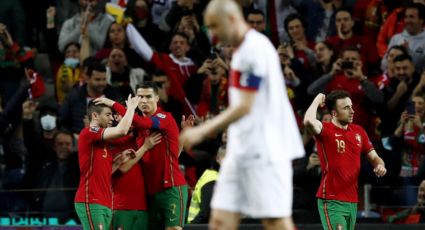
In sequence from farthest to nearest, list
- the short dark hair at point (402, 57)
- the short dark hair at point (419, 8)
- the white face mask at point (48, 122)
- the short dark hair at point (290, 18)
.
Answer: the short dark hair at point (290, 18) < the white face mask at point (48, 122) < the short dark hair at point (419, 8) < the short dark hair at point (402, 57)

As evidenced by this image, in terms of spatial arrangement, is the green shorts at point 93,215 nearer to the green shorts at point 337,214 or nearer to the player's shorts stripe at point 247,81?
the green shorts at point 337,214

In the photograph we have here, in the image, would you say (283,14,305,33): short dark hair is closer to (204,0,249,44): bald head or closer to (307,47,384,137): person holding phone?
(307,47,384,137): person holding phone

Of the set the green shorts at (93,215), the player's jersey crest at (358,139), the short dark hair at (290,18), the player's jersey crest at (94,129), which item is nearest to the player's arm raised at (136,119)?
the player's jersey crest at (94,129)

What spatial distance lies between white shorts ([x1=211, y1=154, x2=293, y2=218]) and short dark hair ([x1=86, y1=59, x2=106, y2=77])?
7.58 meters

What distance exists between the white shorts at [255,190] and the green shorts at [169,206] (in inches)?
156

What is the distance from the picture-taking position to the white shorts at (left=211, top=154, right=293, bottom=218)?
312 inches

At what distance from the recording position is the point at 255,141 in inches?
313

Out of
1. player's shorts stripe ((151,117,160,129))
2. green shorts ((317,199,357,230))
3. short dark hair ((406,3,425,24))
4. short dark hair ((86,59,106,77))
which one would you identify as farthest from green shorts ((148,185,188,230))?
short dark hair ((406,3,425,24))

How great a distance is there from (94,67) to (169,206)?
3.93 meters

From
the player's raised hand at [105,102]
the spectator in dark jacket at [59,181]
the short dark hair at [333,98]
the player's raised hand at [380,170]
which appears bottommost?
the spectator in dark jacket at [59,181]

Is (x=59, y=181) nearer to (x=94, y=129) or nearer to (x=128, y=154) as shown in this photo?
(x=128, y=154)

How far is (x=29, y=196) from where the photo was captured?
14758 millimetres

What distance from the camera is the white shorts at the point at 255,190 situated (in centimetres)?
793

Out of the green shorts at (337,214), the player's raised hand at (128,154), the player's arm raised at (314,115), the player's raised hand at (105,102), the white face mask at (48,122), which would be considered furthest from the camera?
the white face mask at (48,122)
